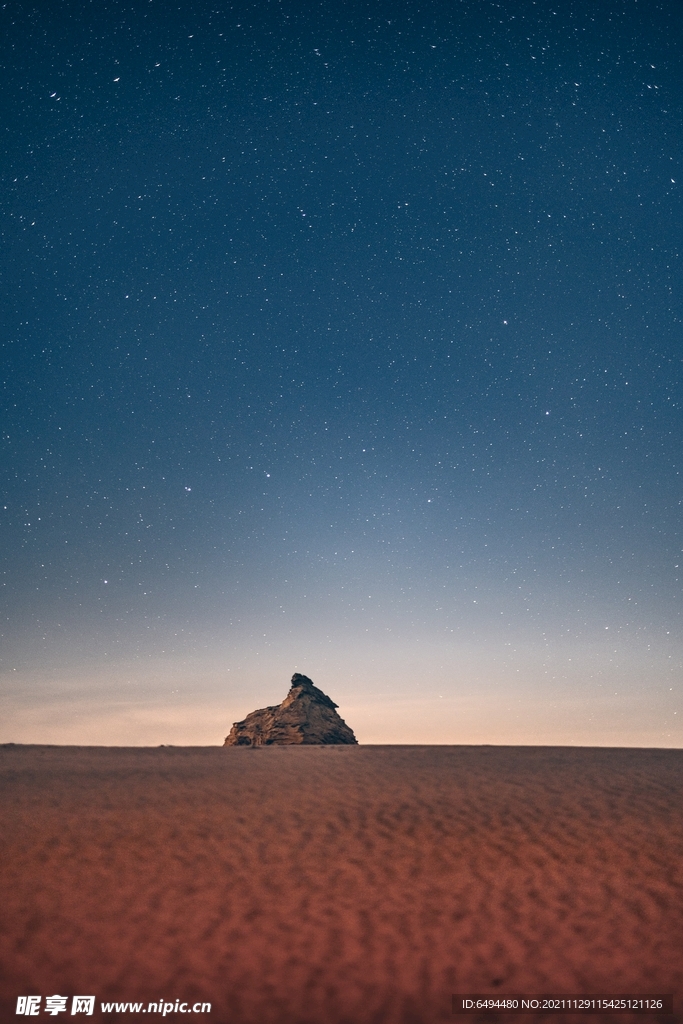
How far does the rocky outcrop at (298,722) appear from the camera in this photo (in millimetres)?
31641

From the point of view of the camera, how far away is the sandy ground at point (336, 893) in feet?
32.2

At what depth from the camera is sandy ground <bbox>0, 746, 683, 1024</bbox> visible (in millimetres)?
9812

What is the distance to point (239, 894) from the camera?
12.0 m

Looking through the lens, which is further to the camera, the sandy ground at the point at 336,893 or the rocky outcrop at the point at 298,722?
the rocky outcrop at the point at 298,722

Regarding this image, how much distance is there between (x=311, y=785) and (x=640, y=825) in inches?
331

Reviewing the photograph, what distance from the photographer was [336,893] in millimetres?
12086

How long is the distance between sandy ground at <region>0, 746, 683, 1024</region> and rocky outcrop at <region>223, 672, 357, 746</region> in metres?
12.4

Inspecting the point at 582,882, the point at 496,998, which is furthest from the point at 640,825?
the point at 496,998

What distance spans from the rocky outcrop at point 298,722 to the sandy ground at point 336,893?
40.6 feet

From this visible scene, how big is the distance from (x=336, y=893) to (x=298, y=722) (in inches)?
791

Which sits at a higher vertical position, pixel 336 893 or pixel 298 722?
pixel 298 722

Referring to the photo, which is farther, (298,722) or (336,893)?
(298,722)

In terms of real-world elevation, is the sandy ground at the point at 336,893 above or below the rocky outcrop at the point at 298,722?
below

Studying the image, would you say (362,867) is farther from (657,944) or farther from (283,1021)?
(657,944)
